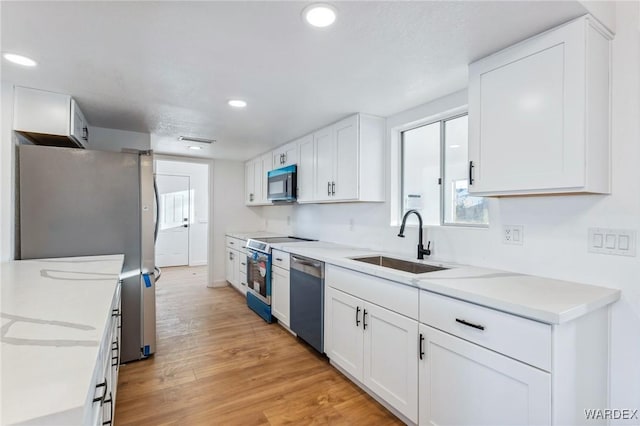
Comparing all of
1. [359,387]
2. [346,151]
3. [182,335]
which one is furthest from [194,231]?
[359,387]

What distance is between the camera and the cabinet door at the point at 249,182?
510 cm

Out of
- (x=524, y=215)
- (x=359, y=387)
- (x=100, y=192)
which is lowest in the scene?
(x=359, y=387)

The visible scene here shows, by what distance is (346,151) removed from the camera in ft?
9.36

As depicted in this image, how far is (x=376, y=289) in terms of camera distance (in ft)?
6.56

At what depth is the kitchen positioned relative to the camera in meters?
1.40

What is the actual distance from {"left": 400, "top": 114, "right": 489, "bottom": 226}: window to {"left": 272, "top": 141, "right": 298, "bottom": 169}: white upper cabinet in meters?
1.42

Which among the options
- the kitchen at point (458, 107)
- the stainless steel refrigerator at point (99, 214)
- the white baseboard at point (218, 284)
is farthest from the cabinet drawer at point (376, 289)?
the white baseboard at point (218, 284)

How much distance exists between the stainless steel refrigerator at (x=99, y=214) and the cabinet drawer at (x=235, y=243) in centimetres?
179

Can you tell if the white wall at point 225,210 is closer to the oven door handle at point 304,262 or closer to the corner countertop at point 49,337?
the oven door handle at point 304,262

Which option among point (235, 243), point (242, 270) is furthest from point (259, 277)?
point (235, 243)

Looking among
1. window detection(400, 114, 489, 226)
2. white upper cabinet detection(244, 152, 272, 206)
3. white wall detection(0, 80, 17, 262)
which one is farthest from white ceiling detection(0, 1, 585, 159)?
white upper cabinet detection(244, 152, 272, 206)

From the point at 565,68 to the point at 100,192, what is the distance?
3120 mm

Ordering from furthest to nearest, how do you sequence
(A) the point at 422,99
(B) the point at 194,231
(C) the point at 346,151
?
(B) the point at 194,231 → (C) the point at 346,151 → (A) the point at 422,99

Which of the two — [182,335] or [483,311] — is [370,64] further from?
[182,335]
